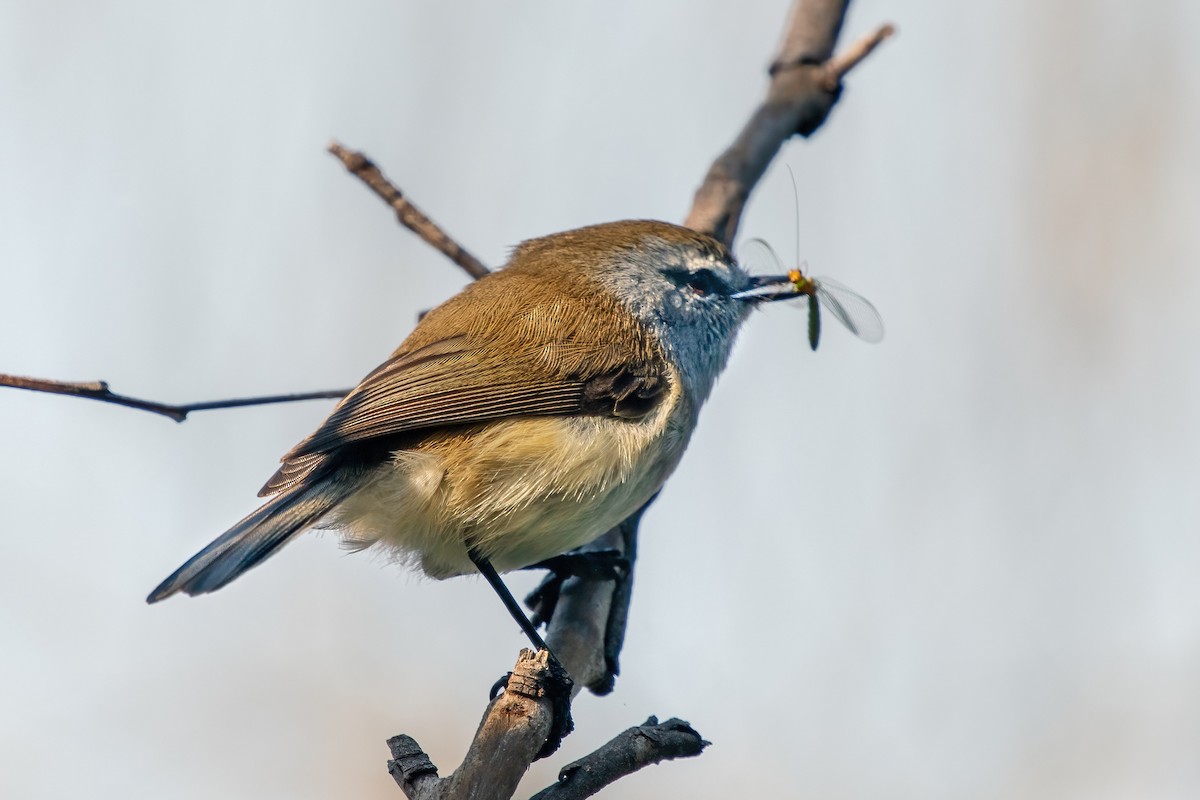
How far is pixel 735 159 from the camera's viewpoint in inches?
160

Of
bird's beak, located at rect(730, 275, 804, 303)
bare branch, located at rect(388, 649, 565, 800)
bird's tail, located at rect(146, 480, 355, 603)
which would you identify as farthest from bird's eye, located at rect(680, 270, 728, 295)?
bare branch, located at rect(388, 649, 565, 800)

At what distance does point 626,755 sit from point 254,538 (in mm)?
1063

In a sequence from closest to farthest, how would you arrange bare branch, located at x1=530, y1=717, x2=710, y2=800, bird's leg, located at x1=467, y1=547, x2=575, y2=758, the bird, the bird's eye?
bare branch, located at x1=530, y1=717, x2=710, y2=800
bird's leg, located at x1=467, y1=547, x2=575, y2=758
the bird
the bird's eye

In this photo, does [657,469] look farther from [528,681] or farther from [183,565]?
[183,565]

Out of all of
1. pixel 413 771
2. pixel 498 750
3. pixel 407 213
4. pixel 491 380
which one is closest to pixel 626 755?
pixel 498 750

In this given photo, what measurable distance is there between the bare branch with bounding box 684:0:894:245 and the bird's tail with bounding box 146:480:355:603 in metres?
1.73

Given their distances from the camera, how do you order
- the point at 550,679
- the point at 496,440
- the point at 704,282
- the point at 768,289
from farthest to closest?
the point at 768,289
the point at 704,282
the point at 496,440
the point at 550,679

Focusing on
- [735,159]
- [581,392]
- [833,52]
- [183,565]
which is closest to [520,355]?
[581,392]

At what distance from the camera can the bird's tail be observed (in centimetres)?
252

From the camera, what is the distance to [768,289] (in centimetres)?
365

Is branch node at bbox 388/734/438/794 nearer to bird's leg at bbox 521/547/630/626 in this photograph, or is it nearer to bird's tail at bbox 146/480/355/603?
bird's tail at bbox 146/480/355/603

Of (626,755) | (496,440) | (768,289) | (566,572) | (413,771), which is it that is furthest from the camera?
(768,289)

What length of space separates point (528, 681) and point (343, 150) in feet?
7.62

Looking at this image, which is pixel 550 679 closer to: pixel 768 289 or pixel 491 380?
pixel 491 380
